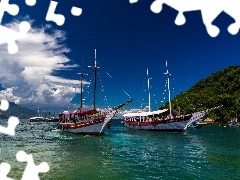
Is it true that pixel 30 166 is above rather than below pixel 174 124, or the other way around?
below

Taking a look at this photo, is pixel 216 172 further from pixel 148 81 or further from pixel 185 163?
pixel 148 81

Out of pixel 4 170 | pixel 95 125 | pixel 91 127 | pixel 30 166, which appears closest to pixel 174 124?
pixel 95 125

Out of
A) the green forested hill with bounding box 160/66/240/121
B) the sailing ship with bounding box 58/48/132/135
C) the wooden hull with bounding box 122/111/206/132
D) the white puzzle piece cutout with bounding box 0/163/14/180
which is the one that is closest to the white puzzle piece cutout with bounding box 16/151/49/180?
the white puzzle piece cutout with bounding box 0/163/14/180

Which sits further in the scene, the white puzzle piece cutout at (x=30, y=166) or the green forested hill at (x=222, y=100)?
the green forested hill at (x=222, y=100)

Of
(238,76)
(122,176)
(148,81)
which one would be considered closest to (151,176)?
(122,176)

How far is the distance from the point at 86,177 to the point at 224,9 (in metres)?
17.7

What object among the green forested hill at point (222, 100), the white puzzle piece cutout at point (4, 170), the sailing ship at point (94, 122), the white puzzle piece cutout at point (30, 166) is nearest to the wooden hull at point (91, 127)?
the sailing ship at point (94, 122)

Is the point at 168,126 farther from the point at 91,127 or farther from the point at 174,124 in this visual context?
the point at 91,127

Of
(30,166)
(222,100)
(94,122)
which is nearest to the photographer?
(30,166)

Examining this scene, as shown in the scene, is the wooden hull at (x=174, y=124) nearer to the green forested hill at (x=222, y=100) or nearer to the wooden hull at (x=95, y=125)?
the wooden hull at (x=95, y=125)

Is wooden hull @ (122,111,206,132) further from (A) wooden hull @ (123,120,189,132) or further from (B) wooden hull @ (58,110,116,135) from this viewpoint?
(B) wooden hull @ (58,110,116,135)

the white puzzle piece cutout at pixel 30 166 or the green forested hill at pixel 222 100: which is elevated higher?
the green forested hill at pixel 222 100

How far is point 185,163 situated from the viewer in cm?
2558

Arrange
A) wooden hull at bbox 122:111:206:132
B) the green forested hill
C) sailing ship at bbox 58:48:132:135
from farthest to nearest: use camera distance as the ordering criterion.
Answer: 1. the green forested hill
2. wooden hull at bbox 122:111:206:132
3. sailing ship at bbox 58:48:132:135
